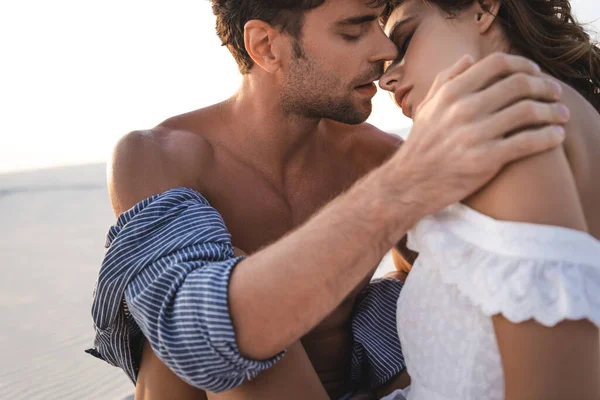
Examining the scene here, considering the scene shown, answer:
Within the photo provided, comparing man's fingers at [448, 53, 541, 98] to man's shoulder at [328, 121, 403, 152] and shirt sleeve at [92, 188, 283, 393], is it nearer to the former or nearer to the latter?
shirt sleeve at [92, 188, 283, 393]

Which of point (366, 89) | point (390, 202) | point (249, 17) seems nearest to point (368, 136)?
point (366, 89)

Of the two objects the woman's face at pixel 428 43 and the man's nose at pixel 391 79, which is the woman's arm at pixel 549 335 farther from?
the man's nose at pixel 391 79

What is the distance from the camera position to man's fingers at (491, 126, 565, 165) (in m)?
1.59

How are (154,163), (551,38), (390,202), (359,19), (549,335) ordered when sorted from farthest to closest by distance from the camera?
(359,19) < (154,163) < (551,38) < (390,202) < (549,335)

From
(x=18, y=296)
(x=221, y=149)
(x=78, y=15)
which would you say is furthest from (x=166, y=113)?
(x=221, y=149)

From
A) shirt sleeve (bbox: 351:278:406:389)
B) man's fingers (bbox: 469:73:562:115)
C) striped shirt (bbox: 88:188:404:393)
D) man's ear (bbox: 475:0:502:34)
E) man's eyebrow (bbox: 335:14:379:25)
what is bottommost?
shirt sleeve (bbox: 351:278:406:389)

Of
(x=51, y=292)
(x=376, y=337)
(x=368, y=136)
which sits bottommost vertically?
(x=51, y=292)

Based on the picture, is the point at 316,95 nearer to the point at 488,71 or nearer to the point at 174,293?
the point at 174,293

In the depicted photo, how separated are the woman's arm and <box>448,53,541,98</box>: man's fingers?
0.78 ft

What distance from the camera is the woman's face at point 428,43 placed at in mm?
2074

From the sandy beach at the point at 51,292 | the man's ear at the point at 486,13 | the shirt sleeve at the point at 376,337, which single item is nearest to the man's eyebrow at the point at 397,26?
the man's ear at the point at 486,13

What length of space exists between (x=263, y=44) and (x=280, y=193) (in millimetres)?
752

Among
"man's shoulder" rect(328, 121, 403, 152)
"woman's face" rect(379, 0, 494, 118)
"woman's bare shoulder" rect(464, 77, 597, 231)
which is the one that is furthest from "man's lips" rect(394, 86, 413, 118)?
"man's shoulder" rect(328, 121, 403, 152)

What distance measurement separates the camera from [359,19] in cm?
307
